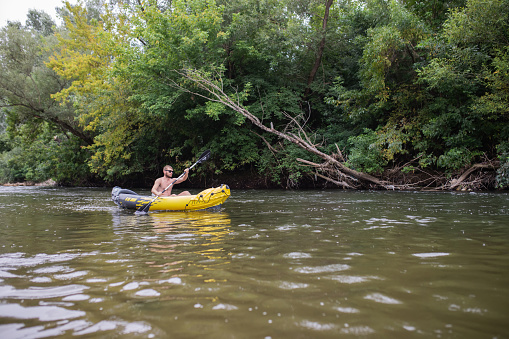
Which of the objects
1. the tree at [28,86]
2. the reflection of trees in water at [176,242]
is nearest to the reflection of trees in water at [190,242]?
the reflection of trees in water at [176,242]

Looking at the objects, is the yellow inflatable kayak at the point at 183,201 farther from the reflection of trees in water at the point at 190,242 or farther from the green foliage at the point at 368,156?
the green foliage at the point at 368,156

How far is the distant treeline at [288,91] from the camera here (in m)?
11.4

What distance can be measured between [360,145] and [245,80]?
6.81m

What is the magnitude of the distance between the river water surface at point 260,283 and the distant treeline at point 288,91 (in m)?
8.46

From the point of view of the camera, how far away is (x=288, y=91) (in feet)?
54.7

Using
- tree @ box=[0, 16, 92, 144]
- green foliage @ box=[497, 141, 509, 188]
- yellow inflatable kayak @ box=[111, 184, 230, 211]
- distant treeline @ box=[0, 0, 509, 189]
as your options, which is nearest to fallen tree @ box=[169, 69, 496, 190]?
distant treeline @ box=[0, 0, 509, 189]

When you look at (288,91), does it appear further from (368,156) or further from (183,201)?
(183,201)

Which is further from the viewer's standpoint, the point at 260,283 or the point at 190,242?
the point at 190,242

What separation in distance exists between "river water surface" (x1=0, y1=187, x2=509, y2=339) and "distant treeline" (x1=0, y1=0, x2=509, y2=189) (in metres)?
8.46

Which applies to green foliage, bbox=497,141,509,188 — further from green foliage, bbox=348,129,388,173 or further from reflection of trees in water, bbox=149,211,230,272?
reflection of trees in water, bbox=149,211,230,272

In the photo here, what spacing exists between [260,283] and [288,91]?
15174mm

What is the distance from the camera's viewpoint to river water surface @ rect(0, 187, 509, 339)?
1.74 m

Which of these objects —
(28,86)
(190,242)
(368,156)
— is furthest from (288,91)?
(28,86)

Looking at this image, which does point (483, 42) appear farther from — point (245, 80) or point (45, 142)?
point (45, 142)
